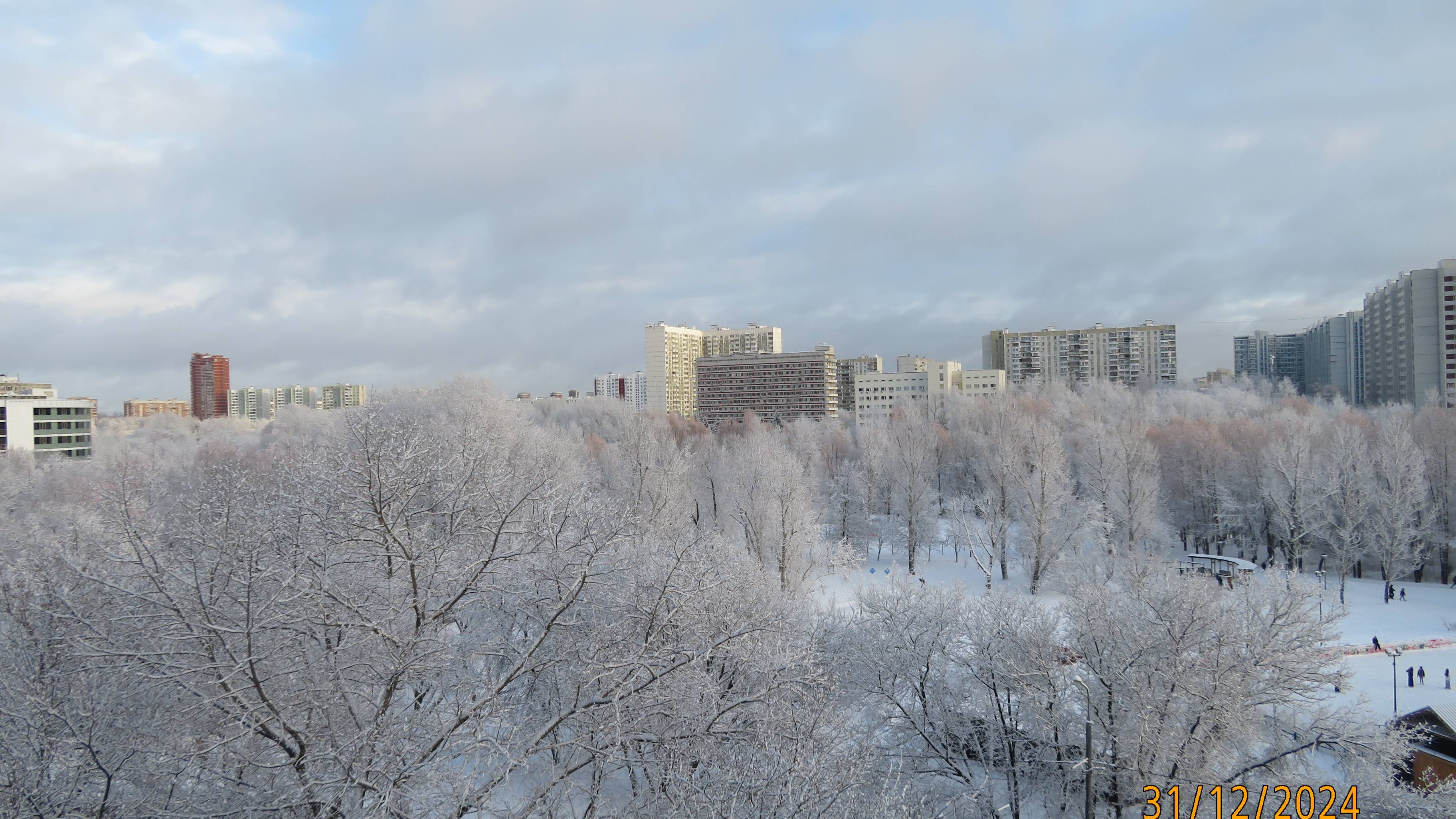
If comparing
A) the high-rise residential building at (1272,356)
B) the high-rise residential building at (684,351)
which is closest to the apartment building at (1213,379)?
the high-rise residential building at (1272,356)

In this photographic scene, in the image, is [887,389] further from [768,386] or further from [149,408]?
[149,408]

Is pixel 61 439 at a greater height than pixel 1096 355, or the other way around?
pixel 1096 355

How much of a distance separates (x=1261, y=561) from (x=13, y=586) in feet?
162

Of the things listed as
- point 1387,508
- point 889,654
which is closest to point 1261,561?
point 1387,508

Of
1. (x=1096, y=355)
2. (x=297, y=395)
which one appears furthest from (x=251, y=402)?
(x=1096, y=355)

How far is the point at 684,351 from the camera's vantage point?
10862 centimetres

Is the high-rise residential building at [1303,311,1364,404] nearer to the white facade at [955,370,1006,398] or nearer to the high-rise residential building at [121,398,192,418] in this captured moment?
the white facade at [955,370,1006,398]

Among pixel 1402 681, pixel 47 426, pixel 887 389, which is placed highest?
pixel 887 389

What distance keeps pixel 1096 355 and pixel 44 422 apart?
112 meters

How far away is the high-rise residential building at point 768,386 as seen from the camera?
90.5 metres

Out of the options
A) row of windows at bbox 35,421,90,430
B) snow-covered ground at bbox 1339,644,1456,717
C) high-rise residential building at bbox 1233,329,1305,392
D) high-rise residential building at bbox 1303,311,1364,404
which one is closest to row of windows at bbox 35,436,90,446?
row of windows at bbox 35,421,90,430

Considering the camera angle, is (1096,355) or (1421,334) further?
(1096,355)

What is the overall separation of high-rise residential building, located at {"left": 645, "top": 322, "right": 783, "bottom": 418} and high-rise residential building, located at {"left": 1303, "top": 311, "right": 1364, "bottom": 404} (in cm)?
7004

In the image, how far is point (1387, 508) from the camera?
32.2 metres
